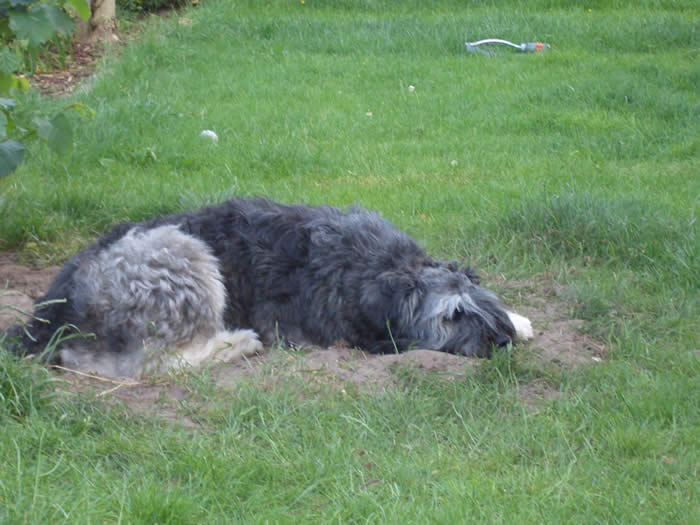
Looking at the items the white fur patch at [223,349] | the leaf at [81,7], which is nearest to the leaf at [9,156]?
the leaf at [81,7]

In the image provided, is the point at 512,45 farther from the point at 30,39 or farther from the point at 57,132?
the point at 30,39

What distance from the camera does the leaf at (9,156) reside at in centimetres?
476

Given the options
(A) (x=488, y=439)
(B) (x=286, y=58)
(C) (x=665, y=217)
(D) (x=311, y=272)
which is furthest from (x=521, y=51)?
(A) (x=488, y=439)

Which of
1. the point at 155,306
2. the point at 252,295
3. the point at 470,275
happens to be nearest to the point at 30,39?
the point at 155,306

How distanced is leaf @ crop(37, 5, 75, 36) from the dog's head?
2.47m

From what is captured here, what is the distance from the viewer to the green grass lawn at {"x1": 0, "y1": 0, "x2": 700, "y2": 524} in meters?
3.18

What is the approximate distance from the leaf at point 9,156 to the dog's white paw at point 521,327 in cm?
297

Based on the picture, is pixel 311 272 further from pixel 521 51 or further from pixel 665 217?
pixel 521 51

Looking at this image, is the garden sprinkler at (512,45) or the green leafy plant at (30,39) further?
the garden sprinkler at (512,45)

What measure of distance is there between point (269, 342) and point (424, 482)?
1.79 m

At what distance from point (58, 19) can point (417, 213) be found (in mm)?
3031

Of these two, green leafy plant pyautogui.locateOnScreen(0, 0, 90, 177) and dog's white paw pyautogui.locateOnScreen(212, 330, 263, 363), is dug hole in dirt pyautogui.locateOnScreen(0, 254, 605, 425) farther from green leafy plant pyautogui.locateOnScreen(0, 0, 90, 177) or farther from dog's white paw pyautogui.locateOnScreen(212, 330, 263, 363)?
green leafy plant pyautogui.locateOnScreen(0, 0, 90, 177)

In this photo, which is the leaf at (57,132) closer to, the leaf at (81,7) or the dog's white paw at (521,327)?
the leaf at (81,7)

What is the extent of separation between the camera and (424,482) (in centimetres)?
322
